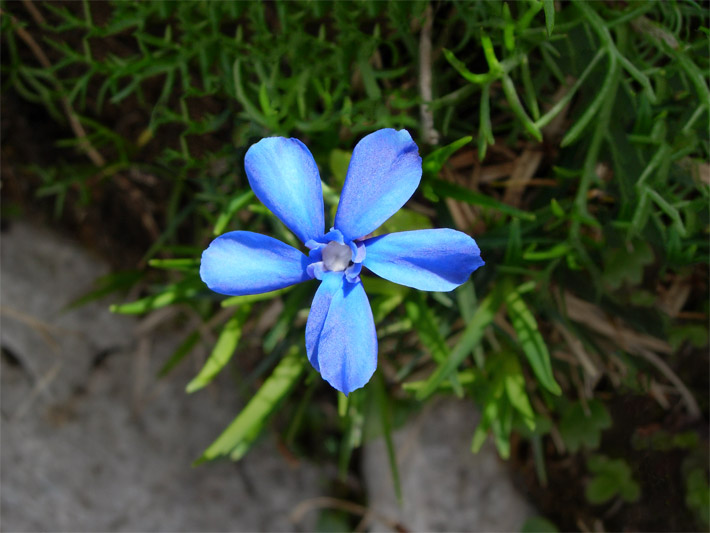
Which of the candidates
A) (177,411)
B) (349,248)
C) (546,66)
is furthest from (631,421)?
(177,411)

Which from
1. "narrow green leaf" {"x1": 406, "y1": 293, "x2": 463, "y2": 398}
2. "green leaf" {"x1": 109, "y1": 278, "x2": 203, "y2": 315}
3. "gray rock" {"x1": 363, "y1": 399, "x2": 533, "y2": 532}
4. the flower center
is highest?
the flower center

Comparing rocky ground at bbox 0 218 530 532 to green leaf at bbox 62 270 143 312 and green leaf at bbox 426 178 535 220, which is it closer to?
green leaf at bbox 62 270 143 312

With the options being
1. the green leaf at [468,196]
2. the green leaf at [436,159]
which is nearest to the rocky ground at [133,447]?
the green leaf at [468,196]

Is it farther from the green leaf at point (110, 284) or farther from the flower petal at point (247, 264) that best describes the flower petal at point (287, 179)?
the green leaf at point (110, 284)

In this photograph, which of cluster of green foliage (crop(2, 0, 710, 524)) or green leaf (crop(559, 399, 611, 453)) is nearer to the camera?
cluster of green foliage (crop(2, 0, 710, 524))

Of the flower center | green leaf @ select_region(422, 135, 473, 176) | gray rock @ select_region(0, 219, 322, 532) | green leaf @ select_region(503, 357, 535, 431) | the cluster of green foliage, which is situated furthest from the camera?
gray rock @ select_region(0, 219, 322, 532)

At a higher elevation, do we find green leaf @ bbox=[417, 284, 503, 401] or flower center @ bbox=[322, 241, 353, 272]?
flower center @ bbox=[322, 241, 353, 272]

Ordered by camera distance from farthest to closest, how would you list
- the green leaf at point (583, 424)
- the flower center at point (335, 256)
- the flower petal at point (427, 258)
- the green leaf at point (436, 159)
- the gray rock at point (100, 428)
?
1. the gray rock at point (100, 428)
2. the green leaf at point (583, 424)
3. the green leaf at point (436, 159)
4. the flower center at point (335, 256)
5. the flower petal at point (427, 258)

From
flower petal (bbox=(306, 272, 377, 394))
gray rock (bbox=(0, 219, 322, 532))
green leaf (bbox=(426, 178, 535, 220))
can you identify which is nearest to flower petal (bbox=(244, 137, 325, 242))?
flower petal (bbox=(306, 272, 377, 394))
